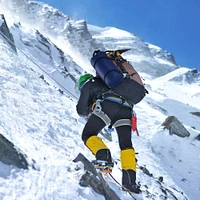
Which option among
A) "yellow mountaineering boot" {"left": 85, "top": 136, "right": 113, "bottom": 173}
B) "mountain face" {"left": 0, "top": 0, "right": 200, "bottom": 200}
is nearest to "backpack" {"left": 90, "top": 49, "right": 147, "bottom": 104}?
"yellow mountaineering boot" {"left": 85, "top": 136, "right": 113, "bottom": 173}

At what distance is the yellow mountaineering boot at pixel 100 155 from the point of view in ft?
15.5

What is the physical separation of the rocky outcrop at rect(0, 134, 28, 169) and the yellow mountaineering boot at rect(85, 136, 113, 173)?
3.49 feet

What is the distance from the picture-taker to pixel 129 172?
15.5 feet

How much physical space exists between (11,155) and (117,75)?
196 cm

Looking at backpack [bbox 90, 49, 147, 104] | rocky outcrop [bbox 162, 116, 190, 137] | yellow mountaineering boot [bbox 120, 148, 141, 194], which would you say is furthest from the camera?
rocky outcrop [bbox 162, 116, 190, 137]

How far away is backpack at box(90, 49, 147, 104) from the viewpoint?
486 cm

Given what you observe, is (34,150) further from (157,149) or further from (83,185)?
(157,149)

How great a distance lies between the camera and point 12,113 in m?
6.29

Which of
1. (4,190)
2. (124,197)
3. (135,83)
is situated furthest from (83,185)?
(135,83)

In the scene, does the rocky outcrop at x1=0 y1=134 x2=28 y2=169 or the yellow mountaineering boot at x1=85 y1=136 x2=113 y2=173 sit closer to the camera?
the rocky outcrop at x1=0 y1=134 x2=28 y2=169

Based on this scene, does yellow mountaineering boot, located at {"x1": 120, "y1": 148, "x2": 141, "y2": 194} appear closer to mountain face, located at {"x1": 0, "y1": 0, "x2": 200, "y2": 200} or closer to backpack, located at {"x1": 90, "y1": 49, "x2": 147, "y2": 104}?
mountain face, located at {"x1": 0, "y1": 0, "x2": 200, "y2": 200}

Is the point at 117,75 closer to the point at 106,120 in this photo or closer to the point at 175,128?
the point at 106,120

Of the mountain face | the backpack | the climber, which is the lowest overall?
the mountain face

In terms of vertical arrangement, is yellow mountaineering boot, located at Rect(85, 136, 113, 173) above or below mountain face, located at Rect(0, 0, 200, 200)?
above
